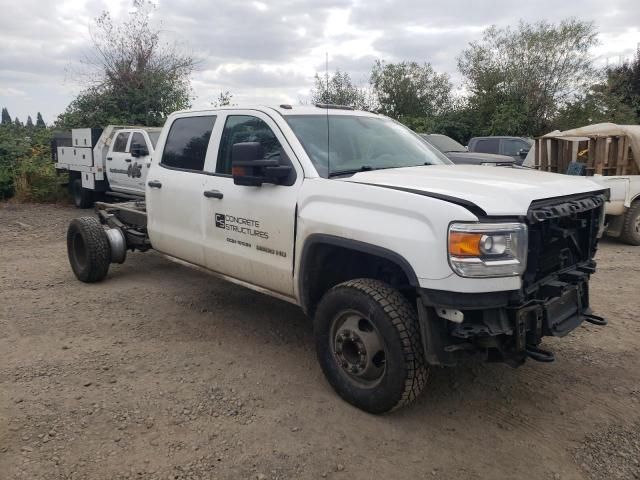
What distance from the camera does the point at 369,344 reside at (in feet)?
11.1

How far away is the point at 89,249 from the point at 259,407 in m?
3.54

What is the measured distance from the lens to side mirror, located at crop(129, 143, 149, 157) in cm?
1114

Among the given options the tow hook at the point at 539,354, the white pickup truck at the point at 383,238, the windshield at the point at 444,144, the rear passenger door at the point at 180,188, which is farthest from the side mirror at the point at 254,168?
the windshield at the point at 444,144

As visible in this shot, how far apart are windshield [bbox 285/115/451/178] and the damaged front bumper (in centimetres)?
135

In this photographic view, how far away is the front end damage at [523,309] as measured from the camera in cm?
300

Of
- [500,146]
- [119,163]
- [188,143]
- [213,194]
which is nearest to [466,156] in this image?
[500,146]

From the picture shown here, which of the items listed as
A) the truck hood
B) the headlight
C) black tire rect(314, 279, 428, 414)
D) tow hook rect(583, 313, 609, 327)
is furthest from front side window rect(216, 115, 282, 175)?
tow hook rect(583, 313, 609, 327)

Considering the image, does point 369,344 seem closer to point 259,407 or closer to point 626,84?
point 259,407

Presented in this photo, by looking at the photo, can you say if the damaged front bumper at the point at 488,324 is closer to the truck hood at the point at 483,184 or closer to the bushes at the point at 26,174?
the truck hood at the point at 483,184

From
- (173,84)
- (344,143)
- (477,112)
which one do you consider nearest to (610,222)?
(344,143)

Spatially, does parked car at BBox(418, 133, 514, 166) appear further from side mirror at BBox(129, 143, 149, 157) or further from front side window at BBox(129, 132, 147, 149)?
front side window at BBox(129, 132, 147, 149)

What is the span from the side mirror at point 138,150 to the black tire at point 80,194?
289cm

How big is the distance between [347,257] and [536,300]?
4.22 ft

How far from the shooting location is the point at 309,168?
3.89 m
